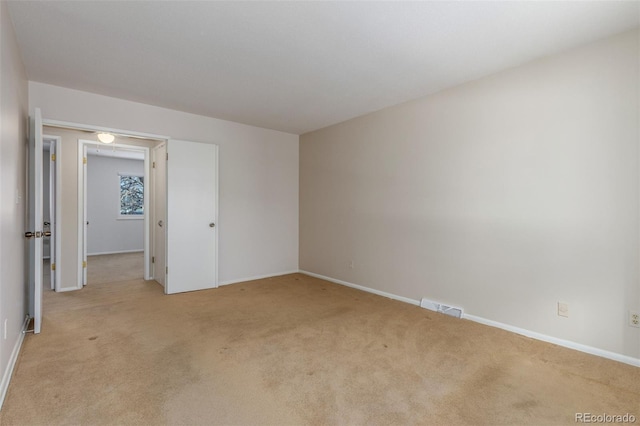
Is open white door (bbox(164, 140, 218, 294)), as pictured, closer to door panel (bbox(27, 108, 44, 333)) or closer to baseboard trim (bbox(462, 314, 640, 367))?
door panel (bbox(27, 108, 44, 333))

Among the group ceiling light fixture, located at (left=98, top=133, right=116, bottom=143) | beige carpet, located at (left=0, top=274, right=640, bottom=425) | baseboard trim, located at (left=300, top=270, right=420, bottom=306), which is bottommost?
beige carpet, located at (left=0, top=274, right=640, bottom=425)

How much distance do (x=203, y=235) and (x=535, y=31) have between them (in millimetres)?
4297

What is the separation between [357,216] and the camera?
4523 millimetres

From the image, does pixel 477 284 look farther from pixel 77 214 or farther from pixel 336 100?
pixel 77 214

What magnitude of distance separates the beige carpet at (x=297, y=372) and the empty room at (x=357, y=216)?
19mm

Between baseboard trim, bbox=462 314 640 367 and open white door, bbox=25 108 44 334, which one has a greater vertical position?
open white door, bbox=25 108 44 334

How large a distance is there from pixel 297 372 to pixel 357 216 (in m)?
2.66

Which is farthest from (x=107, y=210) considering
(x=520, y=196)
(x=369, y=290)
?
(x=520, y=196)

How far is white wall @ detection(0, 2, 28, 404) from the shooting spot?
1.92 metres

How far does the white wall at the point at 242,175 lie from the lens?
3855 millimetres

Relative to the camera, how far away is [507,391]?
200 centimetres

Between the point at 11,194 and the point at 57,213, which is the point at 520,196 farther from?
the point at 57,213

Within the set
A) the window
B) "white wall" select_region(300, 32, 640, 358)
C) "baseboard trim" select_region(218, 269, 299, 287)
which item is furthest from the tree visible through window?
"white wall" select_region(300, 32, 640, 358)

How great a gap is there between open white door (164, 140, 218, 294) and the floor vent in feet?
9.61
